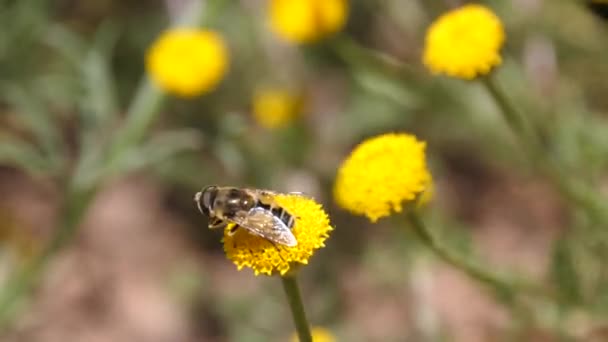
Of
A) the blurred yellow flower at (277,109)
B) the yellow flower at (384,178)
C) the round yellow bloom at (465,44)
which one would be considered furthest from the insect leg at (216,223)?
the blurred yellow flower at (277,109)

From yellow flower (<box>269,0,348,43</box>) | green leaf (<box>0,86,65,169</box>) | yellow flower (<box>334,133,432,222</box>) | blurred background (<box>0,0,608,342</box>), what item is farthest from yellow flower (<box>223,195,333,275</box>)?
green leaf (<box>0,86,65,169</box>)

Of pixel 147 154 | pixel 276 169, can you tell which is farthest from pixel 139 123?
pixel 276 169

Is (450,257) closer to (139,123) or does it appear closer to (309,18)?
(309,18)

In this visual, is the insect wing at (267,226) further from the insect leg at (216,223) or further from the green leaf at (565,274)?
the green leaf at (565,274)

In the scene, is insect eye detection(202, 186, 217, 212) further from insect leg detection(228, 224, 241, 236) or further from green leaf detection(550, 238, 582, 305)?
green leaf detection(550, 238, 582, 305)

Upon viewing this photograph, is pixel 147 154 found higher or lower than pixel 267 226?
higher

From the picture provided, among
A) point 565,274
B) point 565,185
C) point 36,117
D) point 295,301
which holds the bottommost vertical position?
point 295,301
